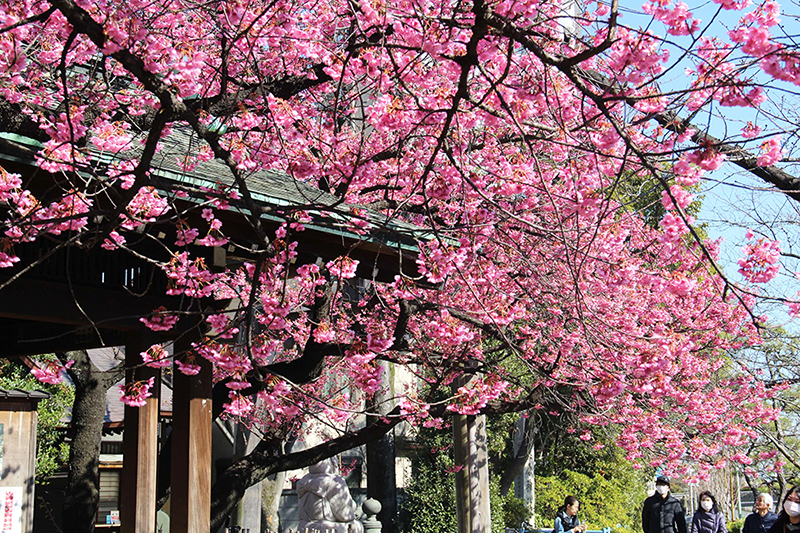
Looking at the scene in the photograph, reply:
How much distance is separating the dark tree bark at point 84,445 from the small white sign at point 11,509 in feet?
7.60

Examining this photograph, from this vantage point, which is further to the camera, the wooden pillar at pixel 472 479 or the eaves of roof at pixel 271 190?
the wooden pillar at pixel 472 479

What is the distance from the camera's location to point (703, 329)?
11.2m

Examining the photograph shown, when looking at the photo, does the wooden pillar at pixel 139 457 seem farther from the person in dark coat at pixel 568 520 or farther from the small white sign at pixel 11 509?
the person in dark coat at pixel 568 520

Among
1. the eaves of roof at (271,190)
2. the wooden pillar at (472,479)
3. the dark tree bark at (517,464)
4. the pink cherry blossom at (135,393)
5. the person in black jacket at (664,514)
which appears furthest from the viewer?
the dark tree bark at (517,464)

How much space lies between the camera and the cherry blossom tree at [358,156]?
352cm

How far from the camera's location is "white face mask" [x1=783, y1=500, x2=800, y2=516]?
246 inches

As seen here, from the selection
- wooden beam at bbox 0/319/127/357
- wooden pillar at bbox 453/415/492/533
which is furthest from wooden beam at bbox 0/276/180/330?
wooden pillar at bbox 453/415/492/533

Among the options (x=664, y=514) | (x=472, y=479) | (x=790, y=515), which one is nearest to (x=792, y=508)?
(x=790, y=515)

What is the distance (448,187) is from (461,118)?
0.69 metres

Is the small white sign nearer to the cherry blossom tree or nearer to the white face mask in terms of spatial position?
the cherry blossom tree

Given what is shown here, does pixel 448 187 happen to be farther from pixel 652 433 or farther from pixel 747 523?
pixel 652 433

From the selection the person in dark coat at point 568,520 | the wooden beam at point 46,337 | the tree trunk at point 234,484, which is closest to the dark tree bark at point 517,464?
the person in dark coat at point 568,520

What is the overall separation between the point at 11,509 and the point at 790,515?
23.3 feet

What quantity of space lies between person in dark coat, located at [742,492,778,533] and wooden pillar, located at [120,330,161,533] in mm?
5761
